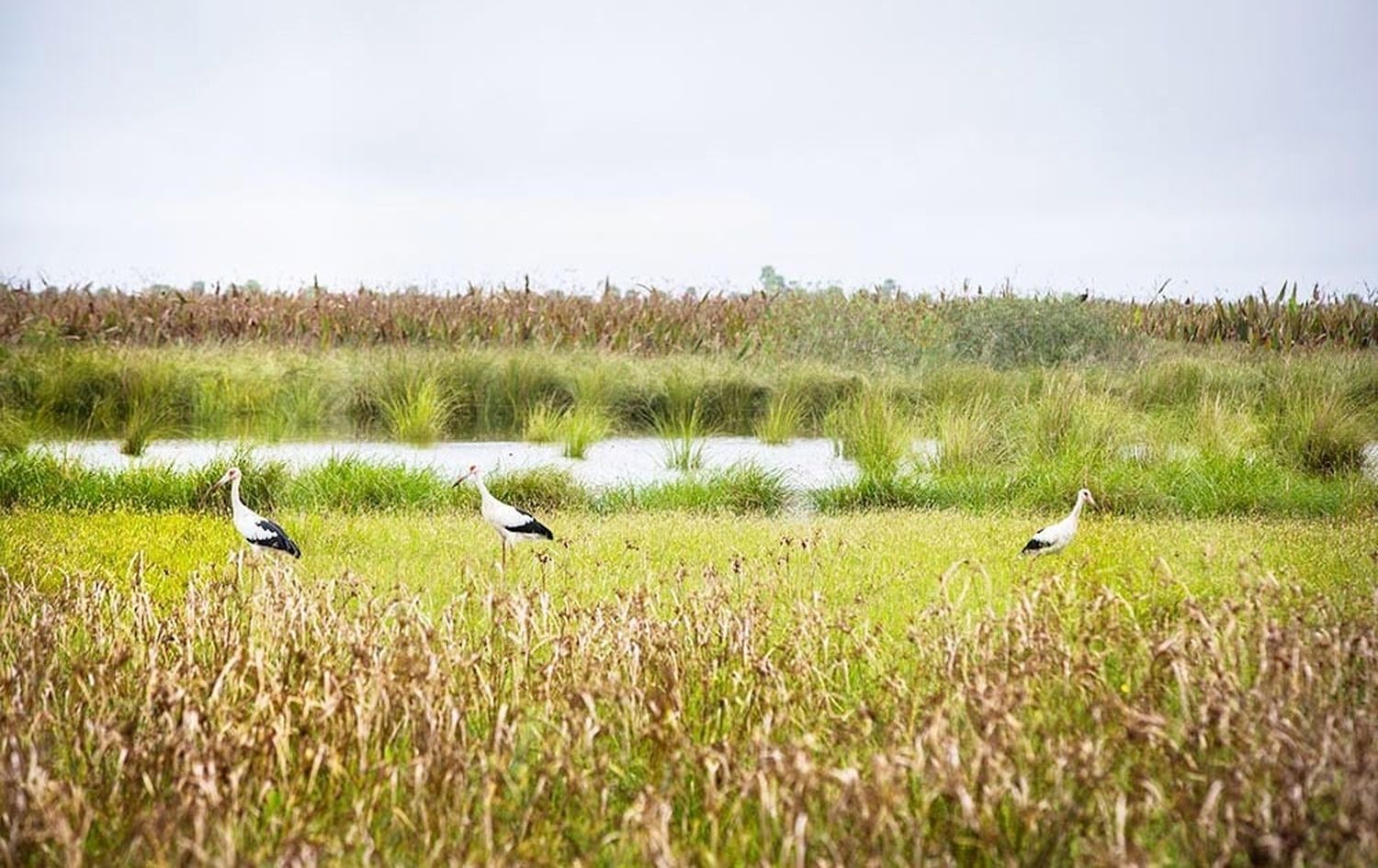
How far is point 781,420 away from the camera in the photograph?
669cm

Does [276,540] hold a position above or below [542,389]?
below

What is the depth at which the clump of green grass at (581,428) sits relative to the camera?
5867mm

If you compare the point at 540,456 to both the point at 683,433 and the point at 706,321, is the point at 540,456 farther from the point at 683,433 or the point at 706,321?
the point at 706,321

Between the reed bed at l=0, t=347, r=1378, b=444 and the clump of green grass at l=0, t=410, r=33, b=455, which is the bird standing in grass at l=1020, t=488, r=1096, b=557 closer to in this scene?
the reed bed at l=0, t=347, r=1378, b=444

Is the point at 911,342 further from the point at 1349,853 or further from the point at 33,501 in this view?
the point at 1349,853

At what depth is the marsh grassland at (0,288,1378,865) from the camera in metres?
2.54

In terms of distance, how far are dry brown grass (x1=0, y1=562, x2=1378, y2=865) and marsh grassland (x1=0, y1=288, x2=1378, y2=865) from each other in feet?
0.06

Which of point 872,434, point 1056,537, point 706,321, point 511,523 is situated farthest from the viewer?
point 706,321

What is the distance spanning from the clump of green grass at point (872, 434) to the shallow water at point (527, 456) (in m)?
0.07

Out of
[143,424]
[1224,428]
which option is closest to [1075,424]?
[1224,428]

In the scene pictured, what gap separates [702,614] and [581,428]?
2.62 metres

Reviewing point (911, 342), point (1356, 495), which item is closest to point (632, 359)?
point (911, 342)

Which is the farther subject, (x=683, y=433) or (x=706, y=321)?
(x=706, y=321)

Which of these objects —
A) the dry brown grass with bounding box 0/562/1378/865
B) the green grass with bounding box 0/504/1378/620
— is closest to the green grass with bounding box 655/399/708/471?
the green grass with bounding box 0/504/1378/620
